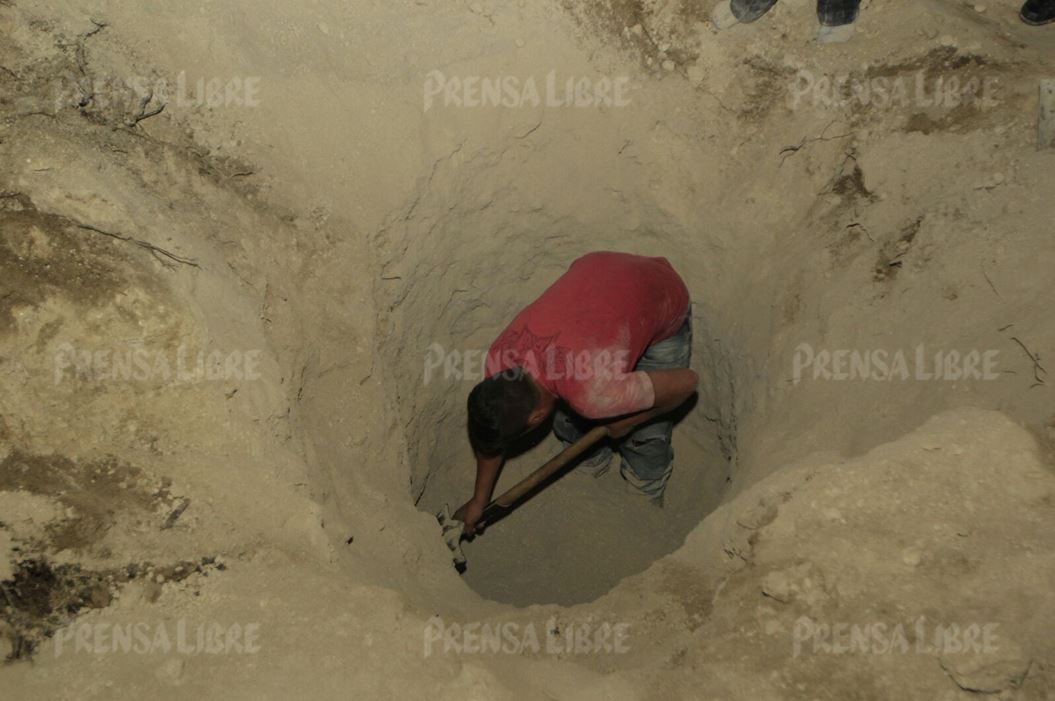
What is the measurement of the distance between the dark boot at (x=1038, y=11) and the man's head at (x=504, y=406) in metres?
2.91

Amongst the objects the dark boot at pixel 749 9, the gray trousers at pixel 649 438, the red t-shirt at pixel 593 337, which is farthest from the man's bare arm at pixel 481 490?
the dark boot at pixel 749 9

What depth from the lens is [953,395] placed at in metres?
2.66

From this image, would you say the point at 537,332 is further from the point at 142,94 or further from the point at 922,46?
the point at 922,46

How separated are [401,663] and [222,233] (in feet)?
6.07

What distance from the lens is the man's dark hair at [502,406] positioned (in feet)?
9.55

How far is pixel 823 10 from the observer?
354 centimetres

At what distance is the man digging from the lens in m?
3.01

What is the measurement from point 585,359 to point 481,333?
1.38 meters

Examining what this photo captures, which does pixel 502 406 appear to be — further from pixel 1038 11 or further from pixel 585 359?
pixel 1038 11

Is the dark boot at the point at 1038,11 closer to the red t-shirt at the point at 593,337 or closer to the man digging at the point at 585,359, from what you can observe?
the man digging at the point at 585,359

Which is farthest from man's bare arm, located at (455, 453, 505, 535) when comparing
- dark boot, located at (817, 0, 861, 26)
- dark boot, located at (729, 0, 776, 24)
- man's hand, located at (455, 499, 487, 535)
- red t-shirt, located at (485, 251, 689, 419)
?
dark boot, located at (817, 0, 861, 26)

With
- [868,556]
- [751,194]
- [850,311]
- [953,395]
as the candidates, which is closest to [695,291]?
[751,194]

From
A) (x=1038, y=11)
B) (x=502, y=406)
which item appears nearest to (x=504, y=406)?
(x=502, y=406)

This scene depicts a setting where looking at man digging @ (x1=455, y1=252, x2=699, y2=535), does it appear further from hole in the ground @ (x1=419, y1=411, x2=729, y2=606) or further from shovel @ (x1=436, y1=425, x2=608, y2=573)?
hole in the ground @ (x1=419, y1=411, x2=729, y2=606)
